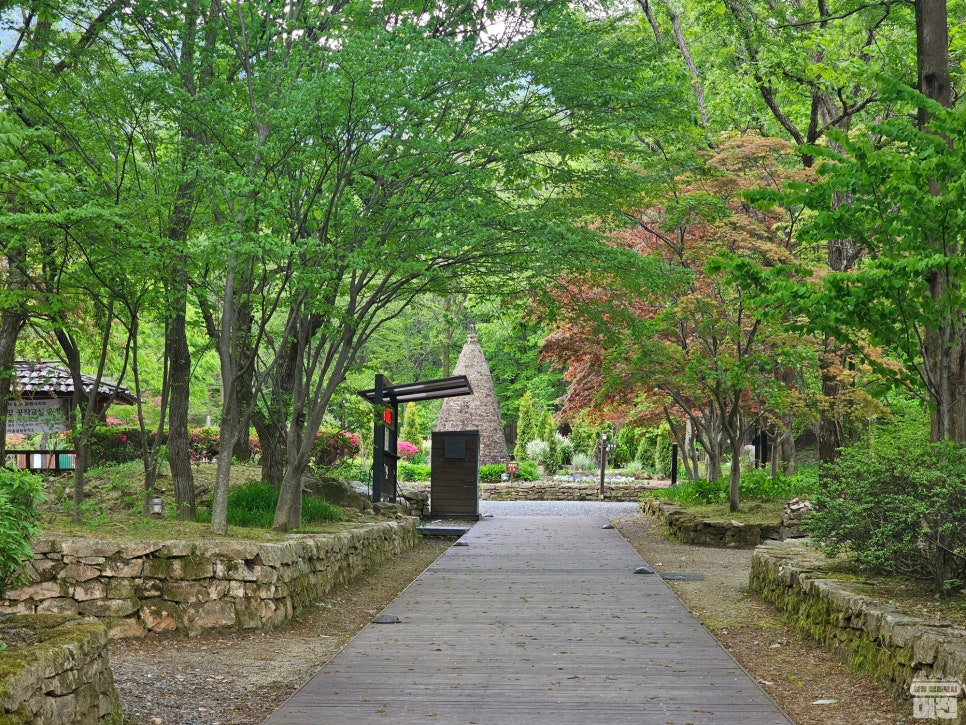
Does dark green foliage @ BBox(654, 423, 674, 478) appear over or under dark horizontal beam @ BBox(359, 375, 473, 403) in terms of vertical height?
under

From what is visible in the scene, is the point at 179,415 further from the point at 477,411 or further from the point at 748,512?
the point at 477,411

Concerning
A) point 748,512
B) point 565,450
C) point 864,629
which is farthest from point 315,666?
point 565,450

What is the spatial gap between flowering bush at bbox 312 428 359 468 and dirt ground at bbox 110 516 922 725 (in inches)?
297

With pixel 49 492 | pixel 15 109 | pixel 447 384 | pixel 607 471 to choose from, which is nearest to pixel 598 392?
pixel 447 384

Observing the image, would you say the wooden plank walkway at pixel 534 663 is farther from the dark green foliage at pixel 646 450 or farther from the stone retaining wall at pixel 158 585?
the dark green foliage at pixel 646 450

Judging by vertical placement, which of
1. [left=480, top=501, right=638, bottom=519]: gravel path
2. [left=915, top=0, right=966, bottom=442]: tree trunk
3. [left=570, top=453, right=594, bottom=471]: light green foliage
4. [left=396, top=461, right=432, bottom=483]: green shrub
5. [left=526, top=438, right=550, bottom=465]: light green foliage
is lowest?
[left=480, top=501, right=638, bottom=519]: gravel path

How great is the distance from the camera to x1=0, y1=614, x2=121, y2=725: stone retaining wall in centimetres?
372

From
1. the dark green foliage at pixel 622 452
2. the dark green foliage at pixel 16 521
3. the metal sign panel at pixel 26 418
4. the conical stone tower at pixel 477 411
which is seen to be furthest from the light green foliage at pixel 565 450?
the dark green foliage at pixel 16 521

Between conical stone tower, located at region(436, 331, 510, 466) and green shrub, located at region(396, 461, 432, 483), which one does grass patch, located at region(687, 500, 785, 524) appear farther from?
conical stone tower, located at region(436, 331, 510, 466)

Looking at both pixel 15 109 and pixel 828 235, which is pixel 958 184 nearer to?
pixel 828 235

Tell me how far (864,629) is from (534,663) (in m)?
2.10

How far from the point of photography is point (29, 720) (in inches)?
148

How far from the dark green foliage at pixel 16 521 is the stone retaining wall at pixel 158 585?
2408mm

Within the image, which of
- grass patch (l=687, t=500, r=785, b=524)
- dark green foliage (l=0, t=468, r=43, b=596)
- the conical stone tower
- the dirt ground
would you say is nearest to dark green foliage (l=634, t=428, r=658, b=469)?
the conical stone tower
